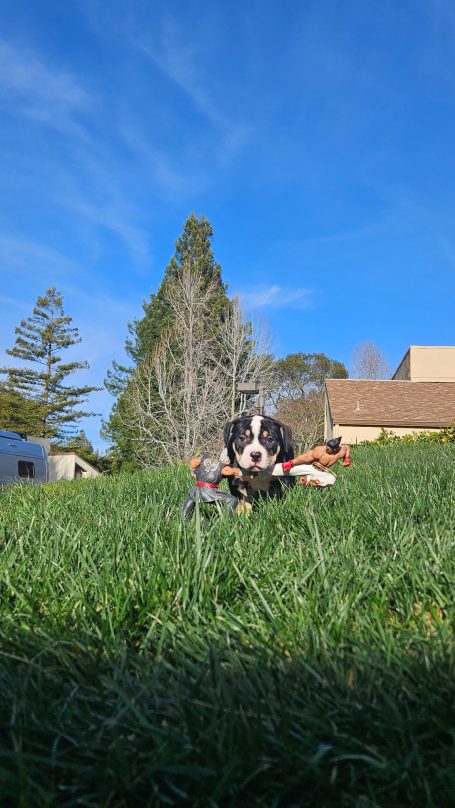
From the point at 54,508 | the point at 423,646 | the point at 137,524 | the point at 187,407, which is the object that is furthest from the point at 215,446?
the point at 423,646

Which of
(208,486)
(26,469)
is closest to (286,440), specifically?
(208,486)

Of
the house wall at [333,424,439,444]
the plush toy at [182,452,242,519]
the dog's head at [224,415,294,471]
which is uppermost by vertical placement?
the house wall at [333,424,439,444]

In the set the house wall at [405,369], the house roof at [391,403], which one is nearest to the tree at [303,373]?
the house wall at [405,369]

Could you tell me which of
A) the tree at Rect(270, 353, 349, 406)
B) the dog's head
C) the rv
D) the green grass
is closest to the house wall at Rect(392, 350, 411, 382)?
the tree at Rect(270, 353, 349, 406)

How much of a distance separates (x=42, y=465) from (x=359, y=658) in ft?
74.9

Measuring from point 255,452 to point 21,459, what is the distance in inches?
764

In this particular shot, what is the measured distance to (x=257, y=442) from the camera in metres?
4.64

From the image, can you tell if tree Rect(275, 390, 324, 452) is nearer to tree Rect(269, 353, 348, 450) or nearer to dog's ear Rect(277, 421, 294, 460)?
tree Rect(269, 353, 348, 450)

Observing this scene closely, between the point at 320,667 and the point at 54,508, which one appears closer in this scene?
the point at 320,667

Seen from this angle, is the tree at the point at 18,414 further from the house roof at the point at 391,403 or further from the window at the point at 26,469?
the window at the point at 26,469

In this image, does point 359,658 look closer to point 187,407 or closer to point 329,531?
point 329,531

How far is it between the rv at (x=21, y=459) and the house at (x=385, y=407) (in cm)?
1685

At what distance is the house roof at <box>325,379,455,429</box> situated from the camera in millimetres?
34344

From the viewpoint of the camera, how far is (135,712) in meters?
1.55
